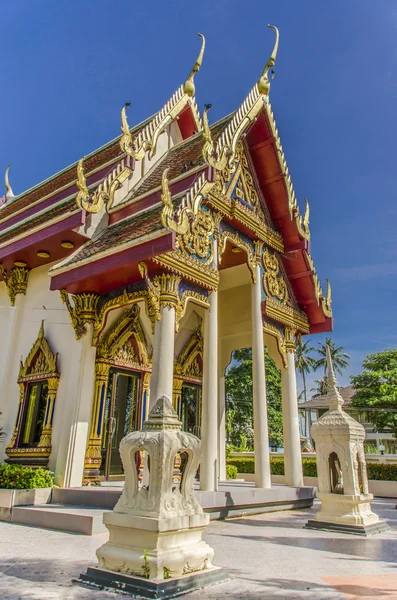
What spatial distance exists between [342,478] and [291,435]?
275 cm

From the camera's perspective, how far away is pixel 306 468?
48.7 ft

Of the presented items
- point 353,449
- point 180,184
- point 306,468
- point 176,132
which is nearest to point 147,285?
point 180,184

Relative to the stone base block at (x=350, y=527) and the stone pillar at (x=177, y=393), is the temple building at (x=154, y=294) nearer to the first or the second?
the stone pillar at (x=177, y=393)

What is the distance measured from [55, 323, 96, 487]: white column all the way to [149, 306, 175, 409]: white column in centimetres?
149

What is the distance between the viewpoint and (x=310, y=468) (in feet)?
48.5

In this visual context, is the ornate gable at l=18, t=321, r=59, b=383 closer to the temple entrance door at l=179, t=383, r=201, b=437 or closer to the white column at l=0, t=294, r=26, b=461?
the white column at l=0, t=294, r=26, b=461

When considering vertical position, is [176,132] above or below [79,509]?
above

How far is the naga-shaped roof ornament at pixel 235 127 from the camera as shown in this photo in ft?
25.3

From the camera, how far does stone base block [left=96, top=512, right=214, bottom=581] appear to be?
311 centimetres

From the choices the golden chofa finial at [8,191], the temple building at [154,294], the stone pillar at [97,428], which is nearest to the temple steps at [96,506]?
the temple building at [154,294]

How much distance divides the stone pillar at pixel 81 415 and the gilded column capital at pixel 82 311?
0.08 metres

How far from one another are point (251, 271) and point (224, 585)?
666 centimetres

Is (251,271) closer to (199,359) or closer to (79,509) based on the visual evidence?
(199,359)

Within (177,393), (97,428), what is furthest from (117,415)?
(177,393)
